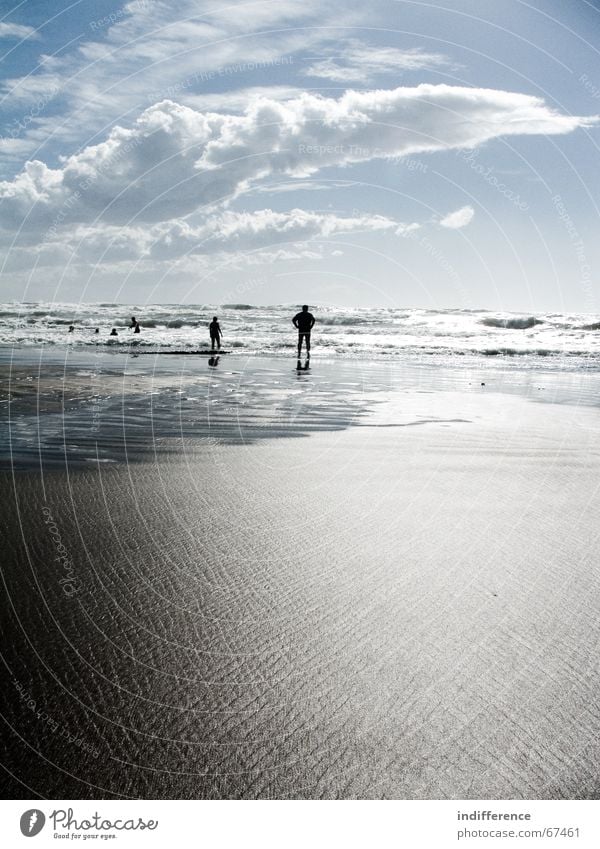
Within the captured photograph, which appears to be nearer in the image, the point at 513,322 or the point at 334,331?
the point at 334,331

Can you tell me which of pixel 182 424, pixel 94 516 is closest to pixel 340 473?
pixel 94 516

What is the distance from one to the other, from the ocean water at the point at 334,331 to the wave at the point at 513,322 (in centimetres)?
8

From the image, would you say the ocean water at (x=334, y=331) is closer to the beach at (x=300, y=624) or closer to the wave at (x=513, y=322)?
Answer: the wave at (x=513, y=322)

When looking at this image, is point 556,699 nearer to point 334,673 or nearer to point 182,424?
point 334,673

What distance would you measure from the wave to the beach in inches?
Answer: 2087

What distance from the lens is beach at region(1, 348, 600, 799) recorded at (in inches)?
101

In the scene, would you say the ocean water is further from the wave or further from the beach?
the beach

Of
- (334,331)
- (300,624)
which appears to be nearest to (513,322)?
(334,331)

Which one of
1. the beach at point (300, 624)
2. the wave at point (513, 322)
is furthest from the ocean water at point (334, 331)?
the beach at point (300, 624)

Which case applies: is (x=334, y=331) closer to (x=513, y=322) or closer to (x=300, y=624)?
(x=513, y=322)

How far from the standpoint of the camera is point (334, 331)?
2069 inches

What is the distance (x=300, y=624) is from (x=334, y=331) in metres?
49.6

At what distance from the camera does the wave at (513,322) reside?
2329 inches
